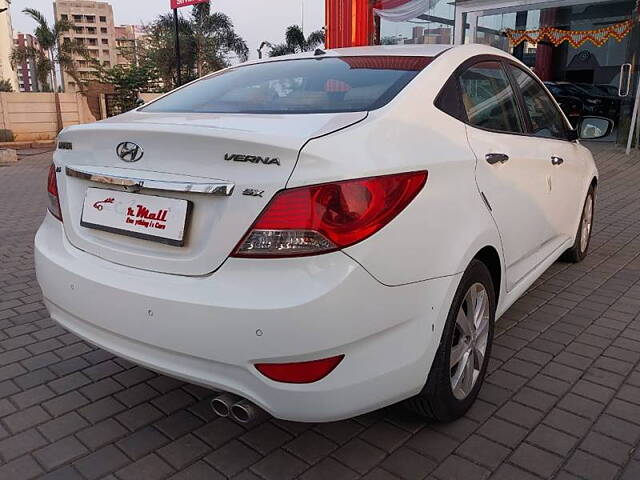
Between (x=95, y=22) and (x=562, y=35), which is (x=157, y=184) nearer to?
(x=562, y=35)

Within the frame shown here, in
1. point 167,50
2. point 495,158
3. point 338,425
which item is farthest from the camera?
point 167,50

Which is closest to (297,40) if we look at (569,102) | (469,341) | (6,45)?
(569,102)

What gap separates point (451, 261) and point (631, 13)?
15644 mm

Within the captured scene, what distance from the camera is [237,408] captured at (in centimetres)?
200

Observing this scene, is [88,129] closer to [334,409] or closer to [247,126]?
[247,126]

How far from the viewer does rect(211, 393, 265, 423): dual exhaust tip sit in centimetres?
199

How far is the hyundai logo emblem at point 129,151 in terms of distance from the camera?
7.07 ft

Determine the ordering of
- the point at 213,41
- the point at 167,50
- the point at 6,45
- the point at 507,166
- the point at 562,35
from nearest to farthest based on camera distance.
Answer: the point at 507,166 < the point at 562,35 < the point at 167,50 < the point at 213,41 < the point at 6,45

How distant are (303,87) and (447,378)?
56.9 inches

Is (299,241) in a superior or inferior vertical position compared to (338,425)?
superior

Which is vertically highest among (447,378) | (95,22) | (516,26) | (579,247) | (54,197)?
(95,22)

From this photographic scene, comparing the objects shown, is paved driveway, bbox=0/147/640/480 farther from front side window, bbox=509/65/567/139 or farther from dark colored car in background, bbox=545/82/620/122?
dark colored car in background, bbox=545/82/620/122

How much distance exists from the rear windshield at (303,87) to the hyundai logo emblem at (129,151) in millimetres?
504

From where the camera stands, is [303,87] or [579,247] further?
[579,247]
